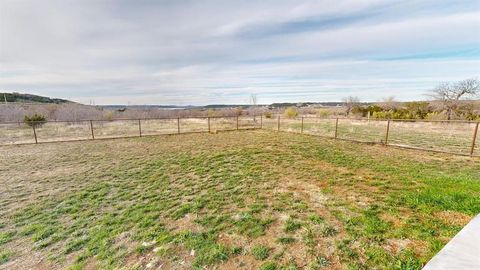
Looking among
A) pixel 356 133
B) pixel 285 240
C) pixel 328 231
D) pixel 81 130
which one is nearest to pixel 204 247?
pixel 285 240

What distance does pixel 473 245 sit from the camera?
1.83 m

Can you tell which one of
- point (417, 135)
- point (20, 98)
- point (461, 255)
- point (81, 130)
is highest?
point (20, 98)

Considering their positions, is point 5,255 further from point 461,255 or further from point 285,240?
point 461,255

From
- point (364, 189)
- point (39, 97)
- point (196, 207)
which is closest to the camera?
point (196, 207)

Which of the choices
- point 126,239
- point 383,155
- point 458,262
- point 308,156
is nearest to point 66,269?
point 126,239

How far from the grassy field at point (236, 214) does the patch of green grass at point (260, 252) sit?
0.04ft

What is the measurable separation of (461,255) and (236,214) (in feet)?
9.10

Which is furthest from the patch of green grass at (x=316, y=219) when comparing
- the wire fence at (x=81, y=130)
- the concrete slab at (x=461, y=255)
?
the wire fence at (x=81, y=130)

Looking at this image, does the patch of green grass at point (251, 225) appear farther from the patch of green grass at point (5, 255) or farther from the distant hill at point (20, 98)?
the distant hill at point (20, 98)

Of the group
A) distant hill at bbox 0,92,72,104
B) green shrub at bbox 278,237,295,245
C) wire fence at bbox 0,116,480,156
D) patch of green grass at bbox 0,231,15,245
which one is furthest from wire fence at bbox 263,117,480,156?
distant hill at bbox 0,92,72,104

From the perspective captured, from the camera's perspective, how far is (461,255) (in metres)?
1.71

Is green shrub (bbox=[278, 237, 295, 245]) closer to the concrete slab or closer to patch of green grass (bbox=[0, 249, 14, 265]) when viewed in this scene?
the concrete slab

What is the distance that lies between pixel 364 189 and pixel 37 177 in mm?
8479

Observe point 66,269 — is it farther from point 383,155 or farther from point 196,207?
point 383,155
